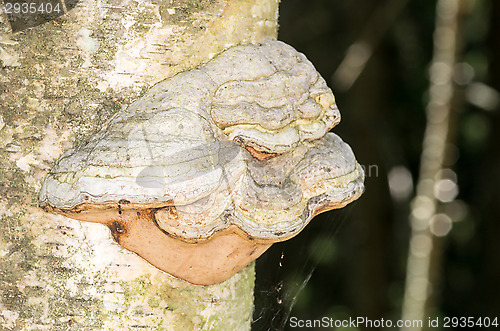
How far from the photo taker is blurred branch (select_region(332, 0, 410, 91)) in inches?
169

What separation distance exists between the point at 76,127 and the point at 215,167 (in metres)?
0.27

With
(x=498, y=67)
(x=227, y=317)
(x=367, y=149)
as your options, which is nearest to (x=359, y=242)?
(x=367, y=149)

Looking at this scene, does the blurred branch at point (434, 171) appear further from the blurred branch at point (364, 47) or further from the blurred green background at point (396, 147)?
the blurred branch at point (364, 47)

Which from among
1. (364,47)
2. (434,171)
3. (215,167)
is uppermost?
(215,167)

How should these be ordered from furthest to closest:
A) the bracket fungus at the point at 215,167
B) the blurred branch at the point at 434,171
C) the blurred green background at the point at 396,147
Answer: the blurred green background at the point at 396,147
the blurred branch at the point at 434,171
the bracket fungus at the point at 215,167

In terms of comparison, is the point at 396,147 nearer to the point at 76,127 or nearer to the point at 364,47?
the point at 364,47

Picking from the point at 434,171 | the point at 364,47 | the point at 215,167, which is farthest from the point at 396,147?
the point at 215,167

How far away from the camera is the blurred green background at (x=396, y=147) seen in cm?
471

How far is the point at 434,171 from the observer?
380cm

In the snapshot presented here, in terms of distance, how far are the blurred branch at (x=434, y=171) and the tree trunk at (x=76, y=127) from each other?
2.99 meters

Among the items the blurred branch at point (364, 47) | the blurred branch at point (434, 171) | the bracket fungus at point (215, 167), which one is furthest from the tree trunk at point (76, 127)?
the blurred branch at point (364, 47)

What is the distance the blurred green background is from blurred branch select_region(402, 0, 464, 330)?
0.07 m

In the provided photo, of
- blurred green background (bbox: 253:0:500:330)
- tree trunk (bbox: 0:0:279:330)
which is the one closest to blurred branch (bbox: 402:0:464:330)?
blurred green background (bbox: 253:0:500:330)

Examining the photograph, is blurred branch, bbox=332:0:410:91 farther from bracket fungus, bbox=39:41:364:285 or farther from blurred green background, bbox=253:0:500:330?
bracket fungus, bbox=39:41:364:285
